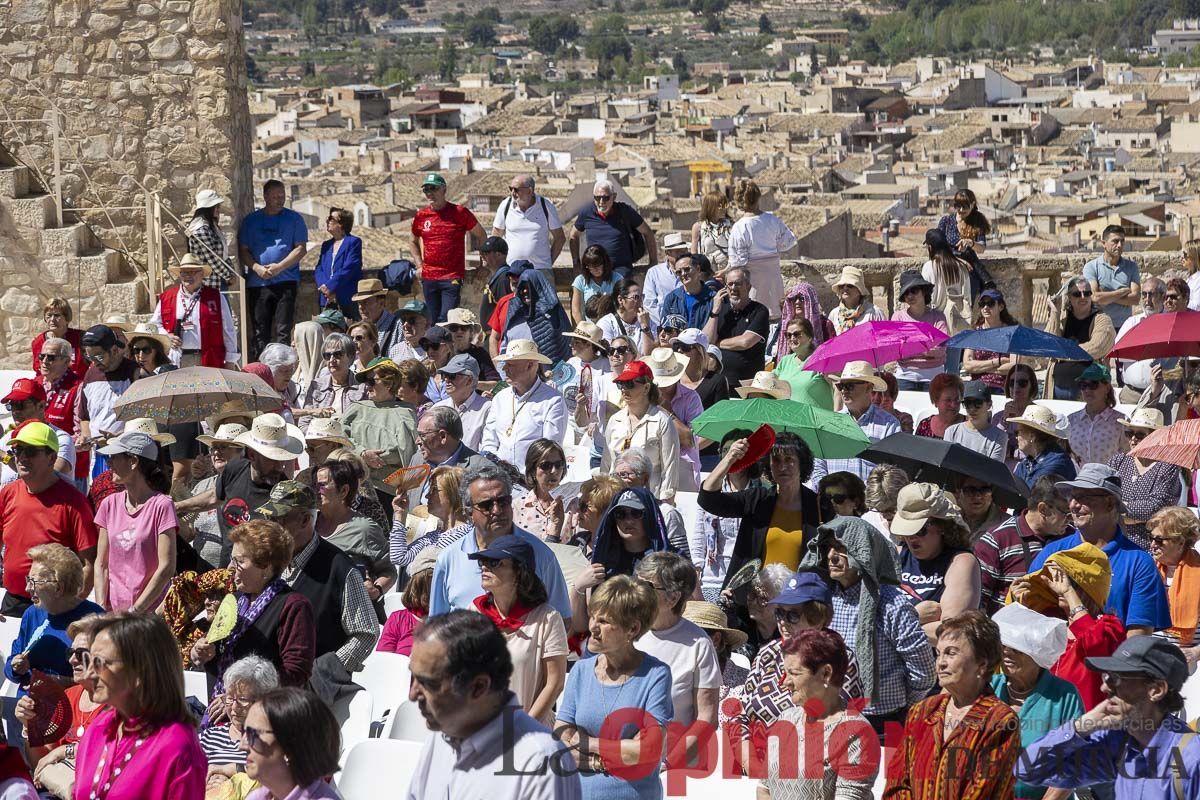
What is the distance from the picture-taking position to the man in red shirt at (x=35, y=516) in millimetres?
7590

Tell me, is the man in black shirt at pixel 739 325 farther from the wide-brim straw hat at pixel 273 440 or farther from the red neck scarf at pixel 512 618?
the red neck scarf at pixel 512 618

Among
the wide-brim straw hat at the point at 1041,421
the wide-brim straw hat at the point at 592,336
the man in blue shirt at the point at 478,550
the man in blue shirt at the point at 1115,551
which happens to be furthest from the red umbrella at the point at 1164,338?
the man in blue shirt at the point at 478,550

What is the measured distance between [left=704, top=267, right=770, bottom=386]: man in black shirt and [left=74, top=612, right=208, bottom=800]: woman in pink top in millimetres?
5967

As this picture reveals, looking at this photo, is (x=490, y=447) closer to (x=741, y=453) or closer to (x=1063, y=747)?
(x=741, y=453)

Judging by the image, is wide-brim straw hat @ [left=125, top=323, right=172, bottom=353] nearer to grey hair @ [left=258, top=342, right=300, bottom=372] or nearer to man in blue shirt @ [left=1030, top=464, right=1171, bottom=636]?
grey hair @ [left=258, top=342, right=300, bottom=372]

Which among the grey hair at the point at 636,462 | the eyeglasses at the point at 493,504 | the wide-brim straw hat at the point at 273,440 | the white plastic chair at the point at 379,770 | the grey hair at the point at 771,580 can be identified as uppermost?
the eyeglasses at the point at 493,504

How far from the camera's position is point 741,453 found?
711 cm

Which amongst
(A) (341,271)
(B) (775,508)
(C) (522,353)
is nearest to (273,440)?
(C) (522,353)

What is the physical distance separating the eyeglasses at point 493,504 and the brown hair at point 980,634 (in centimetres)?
170

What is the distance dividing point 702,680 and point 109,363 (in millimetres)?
4910

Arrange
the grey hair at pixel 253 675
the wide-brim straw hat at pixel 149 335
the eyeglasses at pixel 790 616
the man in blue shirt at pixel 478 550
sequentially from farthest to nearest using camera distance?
the wide-brim straw hat at pixel 149 335 → the man in blue shirt at pixel 478 550 → the eyeglasses at pixel 790 616 → the grey hair at pixel 253 675

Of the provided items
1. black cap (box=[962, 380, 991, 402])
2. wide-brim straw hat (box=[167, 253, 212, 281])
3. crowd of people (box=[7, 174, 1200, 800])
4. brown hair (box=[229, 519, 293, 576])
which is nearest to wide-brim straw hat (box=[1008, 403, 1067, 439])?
crowd of people (box=[7, 174, 1200, 800])

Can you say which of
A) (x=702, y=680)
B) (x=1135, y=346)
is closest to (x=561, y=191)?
(x=1135, y=346)

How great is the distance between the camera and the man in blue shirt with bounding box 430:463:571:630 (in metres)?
6.02
